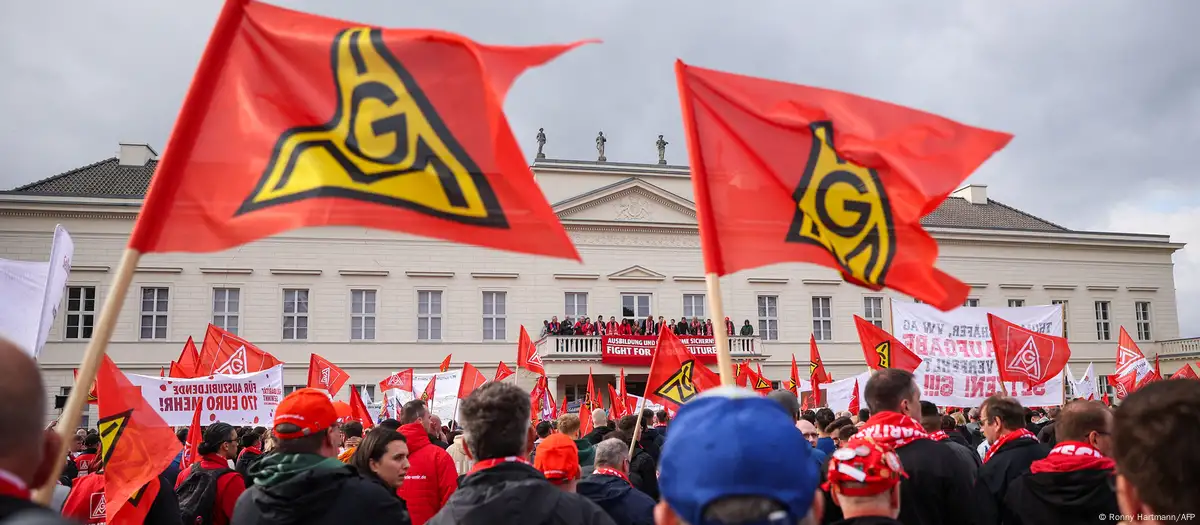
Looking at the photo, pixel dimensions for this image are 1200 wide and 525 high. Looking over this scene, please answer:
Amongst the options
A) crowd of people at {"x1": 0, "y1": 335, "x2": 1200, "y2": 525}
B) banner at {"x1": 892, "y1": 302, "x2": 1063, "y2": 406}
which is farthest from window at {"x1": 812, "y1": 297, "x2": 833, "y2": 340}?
crowd of people at {"x1": 0, "y1": 335, "x2": 1200, "y2": 525}

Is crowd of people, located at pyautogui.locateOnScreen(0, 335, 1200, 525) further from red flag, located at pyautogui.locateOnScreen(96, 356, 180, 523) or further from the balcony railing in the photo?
the balcony railing

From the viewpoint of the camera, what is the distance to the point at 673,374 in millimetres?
11289

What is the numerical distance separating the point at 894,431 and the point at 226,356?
13.6 metres

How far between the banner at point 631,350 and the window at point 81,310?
64.2 feet

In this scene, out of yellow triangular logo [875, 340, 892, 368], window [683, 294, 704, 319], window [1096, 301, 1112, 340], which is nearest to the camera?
yellow triangular logo [875, 340, 892, 368]

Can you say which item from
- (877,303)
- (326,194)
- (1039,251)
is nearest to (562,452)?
(326,194)

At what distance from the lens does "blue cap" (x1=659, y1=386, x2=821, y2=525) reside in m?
1.76

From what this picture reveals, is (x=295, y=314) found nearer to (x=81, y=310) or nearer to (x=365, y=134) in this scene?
(x=81, y=310)

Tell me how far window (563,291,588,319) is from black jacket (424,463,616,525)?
32958 mm

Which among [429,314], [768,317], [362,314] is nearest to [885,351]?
[429,314]

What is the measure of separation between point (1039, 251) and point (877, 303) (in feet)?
30.4

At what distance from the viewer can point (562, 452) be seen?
4.46 m

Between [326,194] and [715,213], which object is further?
[715,213]

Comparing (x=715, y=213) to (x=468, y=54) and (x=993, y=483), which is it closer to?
(x=468, y=54)
